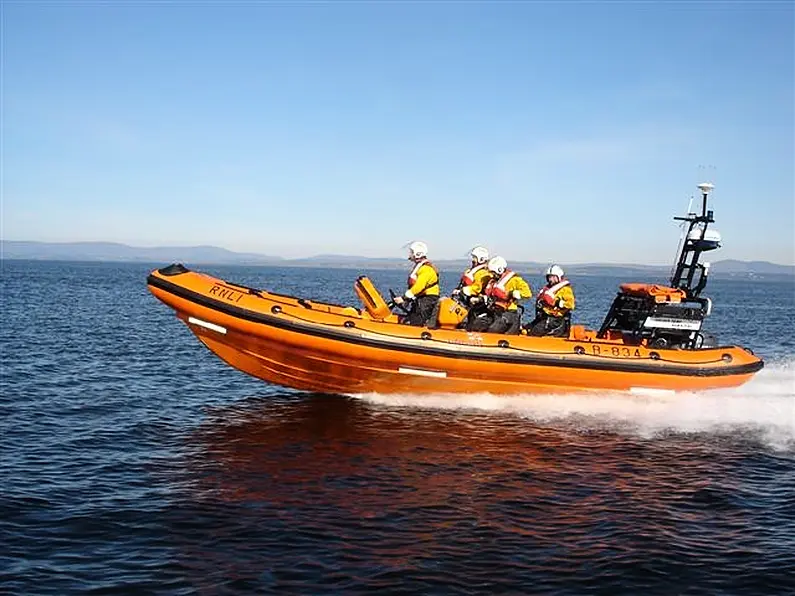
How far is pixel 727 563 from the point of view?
6.35m

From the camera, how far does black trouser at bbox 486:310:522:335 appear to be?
1170 centimetres

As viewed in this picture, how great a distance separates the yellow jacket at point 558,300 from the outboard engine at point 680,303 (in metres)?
1.11

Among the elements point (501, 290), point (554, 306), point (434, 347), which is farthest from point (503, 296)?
point (434, 347)

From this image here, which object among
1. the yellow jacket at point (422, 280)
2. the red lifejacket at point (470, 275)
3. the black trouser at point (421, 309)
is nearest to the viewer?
the yellow jacket at point (422, 280)

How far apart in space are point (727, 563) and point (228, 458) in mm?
5410

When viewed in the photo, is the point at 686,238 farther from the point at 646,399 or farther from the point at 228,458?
the point at 228,458

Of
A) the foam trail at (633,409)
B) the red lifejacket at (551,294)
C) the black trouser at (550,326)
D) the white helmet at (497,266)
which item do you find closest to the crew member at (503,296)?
the white helmet at (497,266)

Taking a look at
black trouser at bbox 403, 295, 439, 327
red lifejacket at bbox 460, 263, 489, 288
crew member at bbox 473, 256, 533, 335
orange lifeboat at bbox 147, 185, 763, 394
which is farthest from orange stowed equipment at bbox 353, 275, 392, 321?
crew member at bbox 473, 256, 533, 335

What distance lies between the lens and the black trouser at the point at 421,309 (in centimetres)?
1148

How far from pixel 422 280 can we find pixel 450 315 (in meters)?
0.81

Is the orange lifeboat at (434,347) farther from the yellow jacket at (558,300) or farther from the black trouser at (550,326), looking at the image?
the yellow jacket at (558,300)

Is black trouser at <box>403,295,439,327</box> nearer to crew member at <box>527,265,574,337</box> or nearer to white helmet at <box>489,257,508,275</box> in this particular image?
white helmet at <box>489,257,508,275</box>

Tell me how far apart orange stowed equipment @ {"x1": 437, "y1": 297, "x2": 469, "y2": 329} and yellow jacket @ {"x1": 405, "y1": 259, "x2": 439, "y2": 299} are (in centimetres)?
39

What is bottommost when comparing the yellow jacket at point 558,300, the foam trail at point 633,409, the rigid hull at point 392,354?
the foam trail at point 633,409
